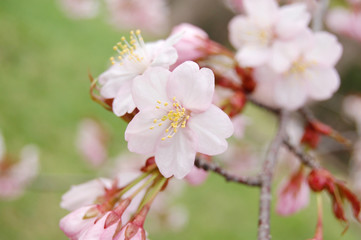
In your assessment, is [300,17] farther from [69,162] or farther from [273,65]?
[69,162]

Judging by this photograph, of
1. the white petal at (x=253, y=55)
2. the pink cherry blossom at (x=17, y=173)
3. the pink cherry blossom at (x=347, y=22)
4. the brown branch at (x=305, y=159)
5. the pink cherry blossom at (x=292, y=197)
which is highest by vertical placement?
the white petal at (x=253, y=55)

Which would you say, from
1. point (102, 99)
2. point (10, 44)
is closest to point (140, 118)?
point (102, 99)

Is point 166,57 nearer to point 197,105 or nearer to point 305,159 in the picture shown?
point 197,105

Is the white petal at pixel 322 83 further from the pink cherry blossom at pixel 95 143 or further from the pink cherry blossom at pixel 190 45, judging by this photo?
the pink cherry blossom at pixel 95 143

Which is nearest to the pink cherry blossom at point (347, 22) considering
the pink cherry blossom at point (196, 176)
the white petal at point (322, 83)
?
the white petal at point (322, 83)

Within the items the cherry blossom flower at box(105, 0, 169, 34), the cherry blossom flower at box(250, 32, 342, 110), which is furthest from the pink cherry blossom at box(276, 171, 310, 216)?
the cherry blossom flower at box(105, 0, 169, 34)

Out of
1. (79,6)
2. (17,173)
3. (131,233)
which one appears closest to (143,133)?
(131,233)
